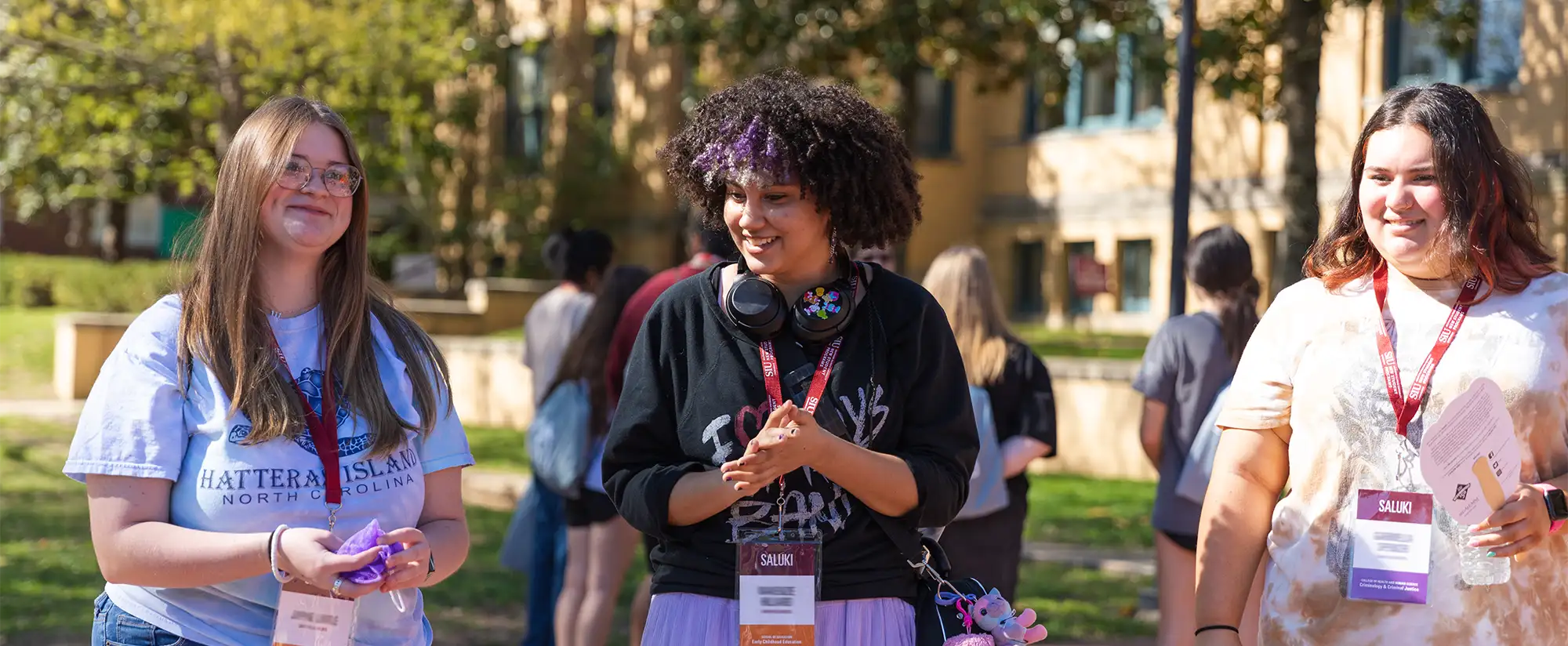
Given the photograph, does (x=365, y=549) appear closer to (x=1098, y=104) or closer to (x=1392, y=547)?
(x=1392, y=547)

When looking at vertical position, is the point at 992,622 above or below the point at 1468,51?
below

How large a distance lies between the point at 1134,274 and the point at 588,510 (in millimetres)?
19271

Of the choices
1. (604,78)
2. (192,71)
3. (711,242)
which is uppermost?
(604,78)

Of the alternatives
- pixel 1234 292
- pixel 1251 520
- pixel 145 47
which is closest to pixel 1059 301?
pixel 145 47

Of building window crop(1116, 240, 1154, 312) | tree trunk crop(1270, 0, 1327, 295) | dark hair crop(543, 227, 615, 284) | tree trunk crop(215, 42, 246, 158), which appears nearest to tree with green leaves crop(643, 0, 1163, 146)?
tree trunk crop(1270, 0, 1327, 295)

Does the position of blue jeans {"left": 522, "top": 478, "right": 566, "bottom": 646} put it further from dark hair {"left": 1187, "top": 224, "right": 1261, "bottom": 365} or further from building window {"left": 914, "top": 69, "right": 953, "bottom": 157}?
building window {"left": 914, "top": 69, "right": 953, "bottom": 157}

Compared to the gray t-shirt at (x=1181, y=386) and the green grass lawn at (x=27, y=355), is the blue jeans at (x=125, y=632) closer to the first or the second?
the gray t-shirt at (x=1181, y=386)

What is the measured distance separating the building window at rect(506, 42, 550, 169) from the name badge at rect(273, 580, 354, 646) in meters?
28.1

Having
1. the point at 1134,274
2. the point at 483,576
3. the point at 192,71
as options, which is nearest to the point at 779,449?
the point at 483,576

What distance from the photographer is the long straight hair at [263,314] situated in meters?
3.37

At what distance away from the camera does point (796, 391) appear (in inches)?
137

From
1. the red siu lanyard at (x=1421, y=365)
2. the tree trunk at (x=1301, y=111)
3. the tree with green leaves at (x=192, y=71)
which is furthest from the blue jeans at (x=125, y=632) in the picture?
the tree with green leaves at (x=192, y=71)

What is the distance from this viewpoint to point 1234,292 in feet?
21.8

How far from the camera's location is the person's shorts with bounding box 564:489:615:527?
22.8 ft
